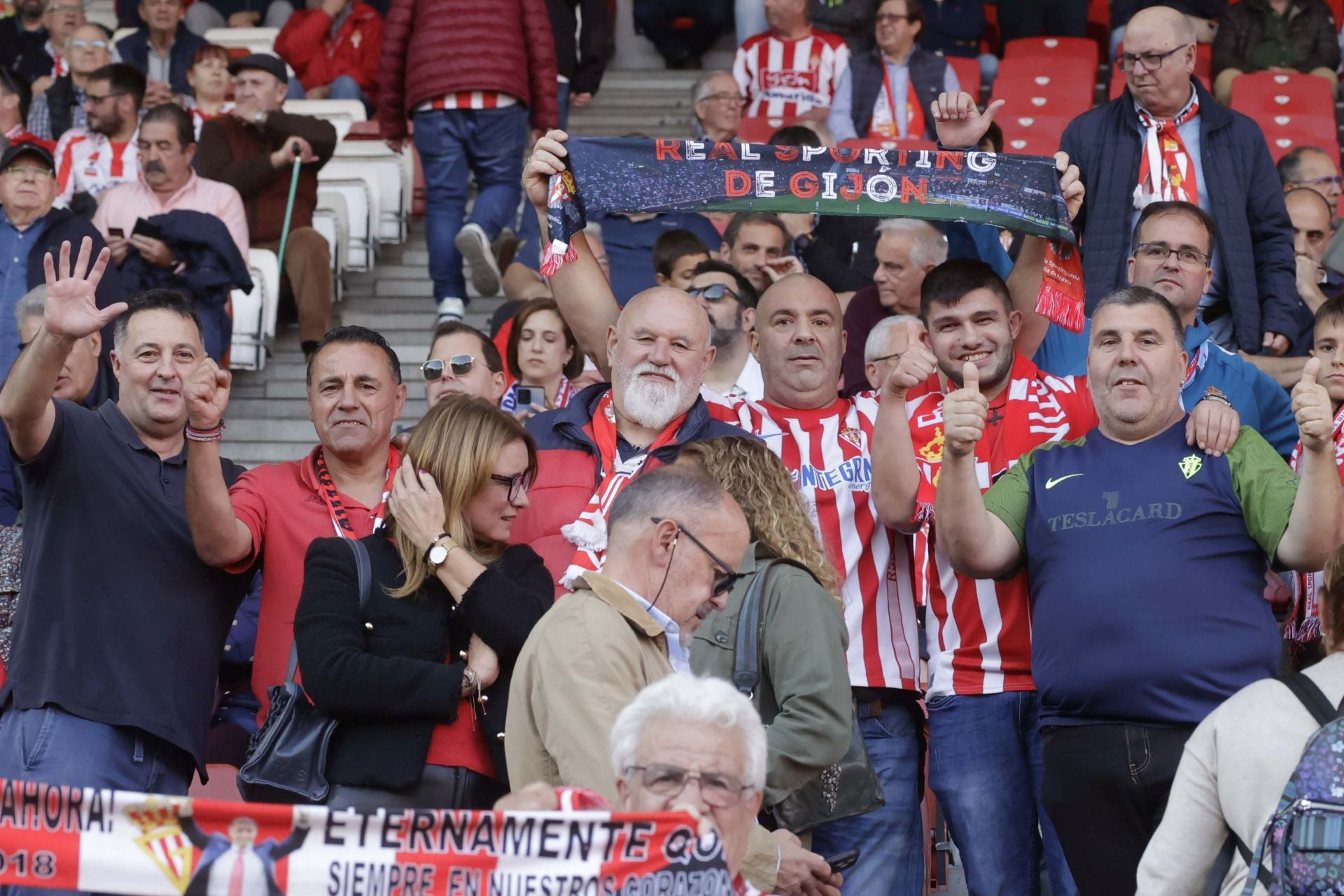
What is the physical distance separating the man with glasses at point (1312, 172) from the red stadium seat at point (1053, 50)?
11.6 feet

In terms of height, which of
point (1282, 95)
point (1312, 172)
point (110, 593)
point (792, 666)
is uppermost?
point (1282, 95)

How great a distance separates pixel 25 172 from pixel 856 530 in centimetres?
449

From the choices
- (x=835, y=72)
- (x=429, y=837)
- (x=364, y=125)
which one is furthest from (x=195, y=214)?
(x=429, y=837)

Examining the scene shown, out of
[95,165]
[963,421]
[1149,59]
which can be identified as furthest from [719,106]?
[963,421]

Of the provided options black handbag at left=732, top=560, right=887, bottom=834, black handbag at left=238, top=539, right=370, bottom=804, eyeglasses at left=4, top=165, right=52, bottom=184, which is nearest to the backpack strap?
black handbag at left=238, top=539, right=370, bottom=804

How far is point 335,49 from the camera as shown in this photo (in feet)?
43.1

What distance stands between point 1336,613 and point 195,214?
6056 mm

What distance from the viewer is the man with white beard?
16.6ft

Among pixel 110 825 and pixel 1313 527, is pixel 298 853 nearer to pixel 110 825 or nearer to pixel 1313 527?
pixel 110 825

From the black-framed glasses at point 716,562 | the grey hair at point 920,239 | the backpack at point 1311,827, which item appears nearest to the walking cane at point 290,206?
the grey hair at point 920,239

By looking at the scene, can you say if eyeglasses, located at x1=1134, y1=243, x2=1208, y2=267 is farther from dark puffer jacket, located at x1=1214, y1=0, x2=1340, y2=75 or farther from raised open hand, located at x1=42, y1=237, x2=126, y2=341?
dark puffer jacket, located at x1=1214, y1=0, x2=1340, y2=75

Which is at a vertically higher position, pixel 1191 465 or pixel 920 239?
pixel 920 239

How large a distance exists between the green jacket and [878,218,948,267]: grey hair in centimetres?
316

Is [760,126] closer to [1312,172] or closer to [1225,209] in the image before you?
[1312,172]
